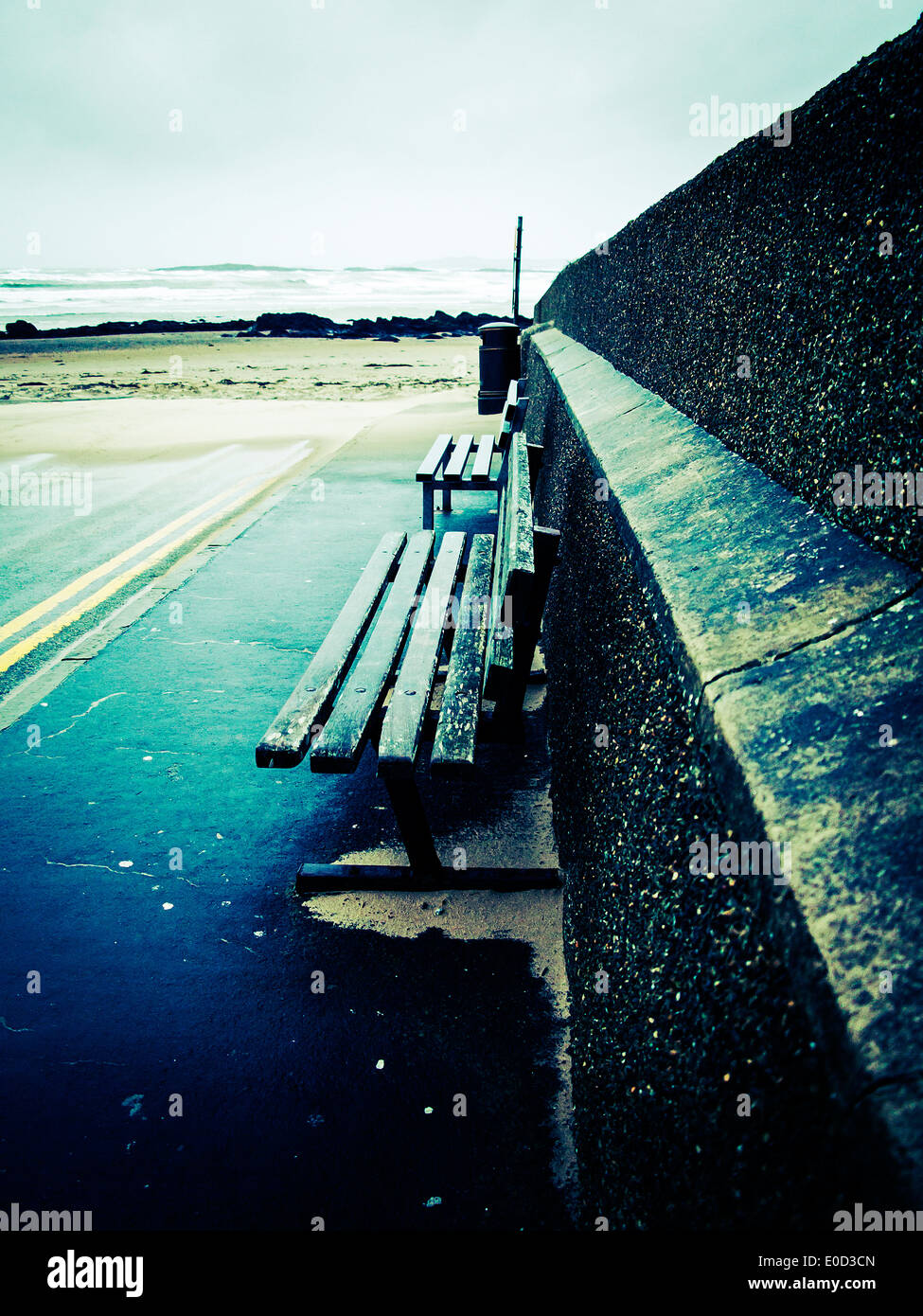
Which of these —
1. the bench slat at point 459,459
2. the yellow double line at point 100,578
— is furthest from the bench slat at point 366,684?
the yellow double line at point 100,578

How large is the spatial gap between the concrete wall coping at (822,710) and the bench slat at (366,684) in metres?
1.11

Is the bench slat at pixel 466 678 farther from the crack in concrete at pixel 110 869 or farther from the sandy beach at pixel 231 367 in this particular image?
the sandy beach at pixel 231 367

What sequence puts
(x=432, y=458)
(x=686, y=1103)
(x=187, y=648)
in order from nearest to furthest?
1. (x=686, y=1103)
2. (x=187, y=648)
3. (x=432, y=458)

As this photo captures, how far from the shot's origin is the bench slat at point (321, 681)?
2465 millimetres

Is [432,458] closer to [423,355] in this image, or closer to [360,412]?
[360,412]

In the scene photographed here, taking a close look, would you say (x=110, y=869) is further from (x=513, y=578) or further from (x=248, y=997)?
(x=513, y=578)

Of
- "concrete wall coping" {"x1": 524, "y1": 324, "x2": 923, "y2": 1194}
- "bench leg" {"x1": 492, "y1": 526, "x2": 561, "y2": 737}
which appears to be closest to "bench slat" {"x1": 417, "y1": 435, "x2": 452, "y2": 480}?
"bench leg" {"x1": 492, "y1": 526, "x2": 561, "y2": 737}

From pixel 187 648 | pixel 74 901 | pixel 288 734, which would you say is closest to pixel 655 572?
pixel 288 734

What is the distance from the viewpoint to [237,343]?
32438 mm

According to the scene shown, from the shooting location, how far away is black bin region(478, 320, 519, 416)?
40.2ft

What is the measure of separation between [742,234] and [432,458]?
4428mm

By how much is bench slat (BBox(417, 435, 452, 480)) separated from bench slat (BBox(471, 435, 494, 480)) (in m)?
0.29

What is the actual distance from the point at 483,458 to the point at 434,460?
53cm

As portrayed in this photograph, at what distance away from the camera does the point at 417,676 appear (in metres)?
2.86
